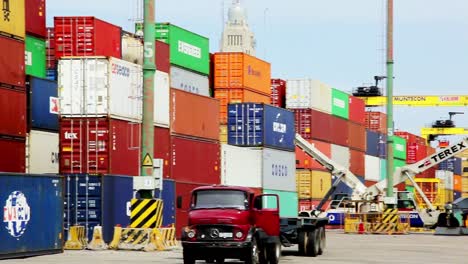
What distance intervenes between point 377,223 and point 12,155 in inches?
1123

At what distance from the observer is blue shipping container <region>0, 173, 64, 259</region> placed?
2941cm

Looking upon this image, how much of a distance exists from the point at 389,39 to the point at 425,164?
42.3 ft

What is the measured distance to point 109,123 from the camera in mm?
36969

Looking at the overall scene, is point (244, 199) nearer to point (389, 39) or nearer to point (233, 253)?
point (233, 253)

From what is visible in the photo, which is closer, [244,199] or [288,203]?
[244,199]

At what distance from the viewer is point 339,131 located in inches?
2985

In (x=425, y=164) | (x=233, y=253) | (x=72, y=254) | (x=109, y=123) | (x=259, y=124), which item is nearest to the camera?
(x=233, y=253)

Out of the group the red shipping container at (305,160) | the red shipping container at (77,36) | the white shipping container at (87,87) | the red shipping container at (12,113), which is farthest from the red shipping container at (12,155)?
the red shipping container at (305,160)

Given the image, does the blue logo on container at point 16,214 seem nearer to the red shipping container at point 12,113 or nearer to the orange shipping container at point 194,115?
the red shipping container at point 12,113

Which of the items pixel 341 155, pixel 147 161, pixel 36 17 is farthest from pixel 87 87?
pixel 341 155

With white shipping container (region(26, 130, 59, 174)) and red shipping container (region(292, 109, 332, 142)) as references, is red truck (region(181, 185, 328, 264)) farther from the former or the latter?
red shipping container (region(292, 109, 332, 142))

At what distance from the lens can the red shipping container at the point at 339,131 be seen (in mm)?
73812

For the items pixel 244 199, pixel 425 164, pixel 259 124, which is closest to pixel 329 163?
pixel 425 164

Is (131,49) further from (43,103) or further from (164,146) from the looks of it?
(43,103)
